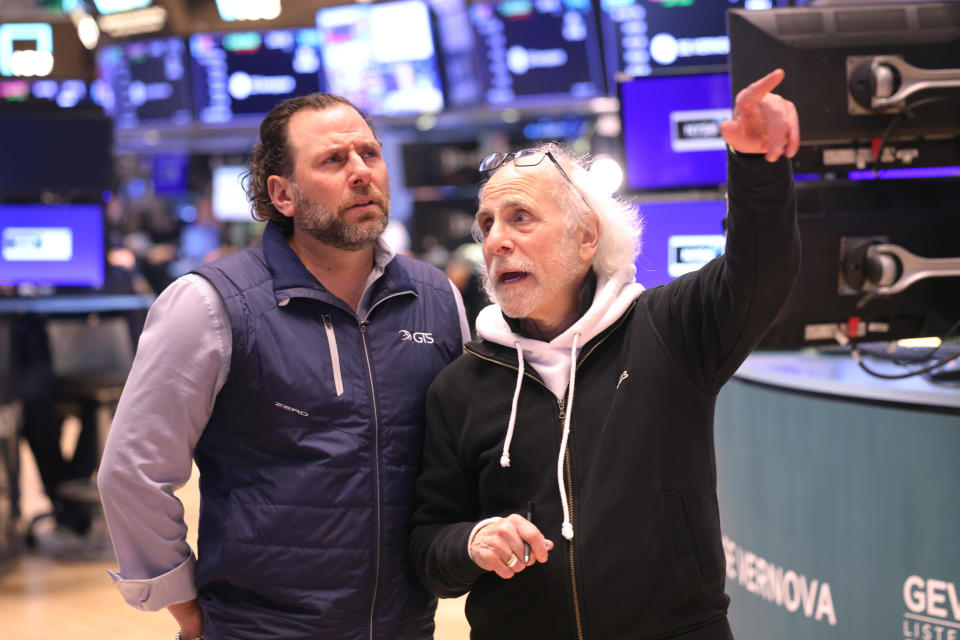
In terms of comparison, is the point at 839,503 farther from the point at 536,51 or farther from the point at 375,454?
the point at 536,51

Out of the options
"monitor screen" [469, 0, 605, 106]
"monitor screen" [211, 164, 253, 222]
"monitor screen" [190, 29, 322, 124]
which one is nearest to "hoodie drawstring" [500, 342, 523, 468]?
"monitor screen" [469, 0, 605, 106]

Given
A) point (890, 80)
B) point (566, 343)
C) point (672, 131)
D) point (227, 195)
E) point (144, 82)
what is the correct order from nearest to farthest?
point (566, 343), point (890, 80), point (672, 131), point (144, 82), point (227, 195)

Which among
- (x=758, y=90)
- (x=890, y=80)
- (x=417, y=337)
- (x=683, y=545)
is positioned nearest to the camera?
(x=758, y=90)

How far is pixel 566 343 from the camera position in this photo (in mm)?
2102

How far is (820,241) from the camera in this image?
108 inches

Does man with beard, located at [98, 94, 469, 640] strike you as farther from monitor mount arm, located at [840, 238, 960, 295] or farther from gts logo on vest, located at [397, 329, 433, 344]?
monitor mount arm, located at [840, 238, 960, 295]

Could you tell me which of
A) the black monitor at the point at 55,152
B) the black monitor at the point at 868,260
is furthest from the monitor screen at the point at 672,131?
the black monitor at the point at 55,152

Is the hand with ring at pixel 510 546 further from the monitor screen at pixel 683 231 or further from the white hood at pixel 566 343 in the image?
the monitor screen at pixel 683 231

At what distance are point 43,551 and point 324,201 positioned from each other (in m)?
4.85

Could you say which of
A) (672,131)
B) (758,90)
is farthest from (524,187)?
(672,131)

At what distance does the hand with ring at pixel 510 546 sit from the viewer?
179 cm

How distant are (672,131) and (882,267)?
5.93 feet

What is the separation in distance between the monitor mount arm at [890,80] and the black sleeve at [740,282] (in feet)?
3.09

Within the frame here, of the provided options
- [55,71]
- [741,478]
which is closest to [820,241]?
[741,478]
